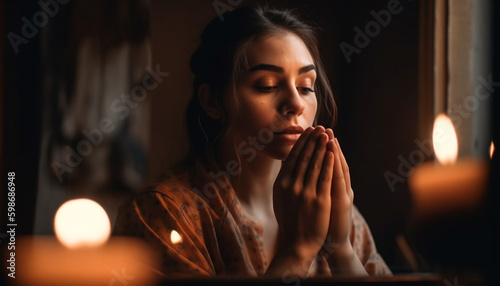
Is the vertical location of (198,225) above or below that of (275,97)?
below

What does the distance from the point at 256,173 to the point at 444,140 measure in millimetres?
194

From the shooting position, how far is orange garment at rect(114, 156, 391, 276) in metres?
0.47

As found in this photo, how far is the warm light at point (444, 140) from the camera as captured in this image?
53cm

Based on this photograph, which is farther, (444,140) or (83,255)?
(444,140)

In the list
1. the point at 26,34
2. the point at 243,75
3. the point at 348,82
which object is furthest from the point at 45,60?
the point at 348,82

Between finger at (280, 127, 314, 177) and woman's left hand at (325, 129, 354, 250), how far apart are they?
21 mm

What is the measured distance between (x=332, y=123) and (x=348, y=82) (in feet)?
0.15

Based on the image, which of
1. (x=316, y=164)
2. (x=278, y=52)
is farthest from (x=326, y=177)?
(x=278, y=52)

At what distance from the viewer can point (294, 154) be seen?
47 centimetres

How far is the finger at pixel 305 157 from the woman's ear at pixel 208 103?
9cm

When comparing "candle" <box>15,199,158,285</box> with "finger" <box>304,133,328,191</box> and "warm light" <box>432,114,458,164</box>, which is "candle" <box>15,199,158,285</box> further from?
"warm light" <box>432,114,458,164</box>

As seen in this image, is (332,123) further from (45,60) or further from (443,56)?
(45,60)

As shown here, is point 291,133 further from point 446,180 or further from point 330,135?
point 446,180

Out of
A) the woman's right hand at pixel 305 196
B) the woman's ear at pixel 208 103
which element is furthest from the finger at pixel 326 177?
the woman's ear at pixel 208 103
